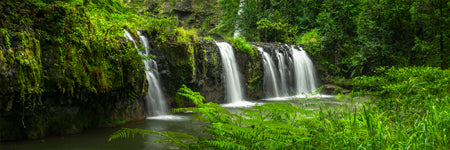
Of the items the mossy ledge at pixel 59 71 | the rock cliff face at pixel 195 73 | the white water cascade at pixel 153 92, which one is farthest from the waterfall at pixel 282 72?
the mossy ledge at pixel 59 71

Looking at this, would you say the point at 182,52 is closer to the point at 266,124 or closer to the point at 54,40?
the point at 54,40

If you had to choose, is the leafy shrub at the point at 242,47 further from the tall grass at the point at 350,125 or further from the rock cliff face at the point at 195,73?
the tall grass at the point at 350,125

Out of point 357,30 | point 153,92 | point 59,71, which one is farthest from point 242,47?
point 59,71

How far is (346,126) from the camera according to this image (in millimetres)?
3232

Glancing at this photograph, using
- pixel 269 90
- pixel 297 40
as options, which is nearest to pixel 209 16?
pixel 297 40

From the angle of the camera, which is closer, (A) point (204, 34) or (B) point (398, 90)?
(B) point (398, 90)

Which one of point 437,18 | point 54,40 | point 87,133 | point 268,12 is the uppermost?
point 268,12

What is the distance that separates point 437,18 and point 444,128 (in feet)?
33.8

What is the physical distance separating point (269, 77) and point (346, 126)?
10.3 meters

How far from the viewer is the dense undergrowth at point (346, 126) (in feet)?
8.45

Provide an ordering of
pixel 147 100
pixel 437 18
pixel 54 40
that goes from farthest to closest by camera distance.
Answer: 1. pixel 437 18
2. pixel 147 100
3. pixel 54 40

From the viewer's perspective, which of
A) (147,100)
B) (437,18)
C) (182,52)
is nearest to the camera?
(147,100)

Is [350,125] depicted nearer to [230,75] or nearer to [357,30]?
[230,75]

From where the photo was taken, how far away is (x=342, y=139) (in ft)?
9.32
